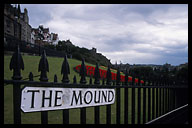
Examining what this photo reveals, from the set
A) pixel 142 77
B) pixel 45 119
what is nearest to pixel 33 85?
pixel 45 119

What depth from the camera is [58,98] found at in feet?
6.61

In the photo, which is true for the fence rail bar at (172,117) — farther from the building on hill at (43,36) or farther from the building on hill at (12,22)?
the building on hill at (43,36)

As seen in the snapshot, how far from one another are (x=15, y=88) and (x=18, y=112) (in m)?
0.30

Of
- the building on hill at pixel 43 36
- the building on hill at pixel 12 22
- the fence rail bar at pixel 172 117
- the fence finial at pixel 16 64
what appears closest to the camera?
the fence finial at pixel 16 64

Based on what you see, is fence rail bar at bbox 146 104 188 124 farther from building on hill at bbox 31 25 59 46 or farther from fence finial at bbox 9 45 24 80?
building on hill at bbox 31 25 59 46

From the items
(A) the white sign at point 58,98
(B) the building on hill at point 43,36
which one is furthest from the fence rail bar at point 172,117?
(B) the building on hill at point 43,36

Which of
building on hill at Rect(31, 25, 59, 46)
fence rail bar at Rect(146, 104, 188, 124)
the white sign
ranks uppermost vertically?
building on hill at Rect(31, 25, 59, 46)

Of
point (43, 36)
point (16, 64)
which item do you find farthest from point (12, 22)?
point (16, 64)

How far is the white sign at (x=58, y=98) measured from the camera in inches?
71.3

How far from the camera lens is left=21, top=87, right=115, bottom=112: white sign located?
1810 millimetres

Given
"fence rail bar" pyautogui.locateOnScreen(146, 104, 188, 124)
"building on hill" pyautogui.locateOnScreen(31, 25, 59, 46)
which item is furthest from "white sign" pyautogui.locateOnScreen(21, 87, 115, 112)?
"building on hill" pyautogui.locateOnScreen(31, 25, 59, 46)

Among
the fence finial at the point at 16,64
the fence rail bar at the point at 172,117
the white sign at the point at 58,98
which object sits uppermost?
the fence finial at the point at 16,64

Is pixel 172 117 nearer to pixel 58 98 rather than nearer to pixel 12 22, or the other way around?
pixel 58 98
